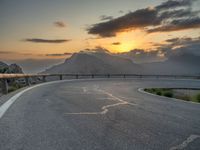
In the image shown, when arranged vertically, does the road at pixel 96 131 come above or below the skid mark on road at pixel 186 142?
above

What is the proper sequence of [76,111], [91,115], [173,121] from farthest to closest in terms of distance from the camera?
[76,111] < [91,115] < [173,121]

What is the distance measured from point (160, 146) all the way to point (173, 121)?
2.62 metres

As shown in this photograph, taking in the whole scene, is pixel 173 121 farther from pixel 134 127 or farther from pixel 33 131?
pixel 33 131

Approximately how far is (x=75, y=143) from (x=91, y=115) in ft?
9.94

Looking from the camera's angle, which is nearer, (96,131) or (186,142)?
(186,142)

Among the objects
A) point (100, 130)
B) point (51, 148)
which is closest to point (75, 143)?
point (51, 148)

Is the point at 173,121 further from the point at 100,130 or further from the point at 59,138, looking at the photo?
the point at 59,138

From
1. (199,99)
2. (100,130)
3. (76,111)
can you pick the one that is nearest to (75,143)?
(100,130)

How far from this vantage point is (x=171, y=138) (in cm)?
554

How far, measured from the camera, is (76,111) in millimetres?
8805

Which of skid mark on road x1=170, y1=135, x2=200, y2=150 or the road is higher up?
the road

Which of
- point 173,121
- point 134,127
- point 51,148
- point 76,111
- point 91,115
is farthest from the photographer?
point 76,111

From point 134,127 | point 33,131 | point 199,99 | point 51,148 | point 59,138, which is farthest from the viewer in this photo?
point 199,99

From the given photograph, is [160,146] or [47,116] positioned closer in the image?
[160,146]
